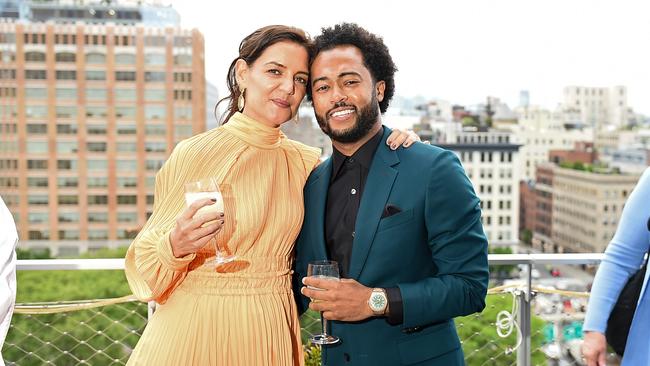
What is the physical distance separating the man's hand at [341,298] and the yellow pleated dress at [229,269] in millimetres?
166

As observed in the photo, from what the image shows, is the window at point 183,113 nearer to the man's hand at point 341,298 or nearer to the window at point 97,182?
the window at point 97,182

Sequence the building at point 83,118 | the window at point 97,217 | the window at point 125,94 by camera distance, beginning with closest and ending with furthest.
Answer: the building at point 83,118
the window at point 97,217
the window at point 125,94

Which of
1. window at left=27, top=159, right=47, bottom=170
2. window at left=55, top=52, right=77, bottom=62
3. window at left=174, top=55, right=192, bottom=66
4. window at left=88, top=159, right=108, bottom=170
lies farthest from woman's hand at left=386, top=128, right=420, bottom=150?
window at left=27, top=159, right=47, bottom=170

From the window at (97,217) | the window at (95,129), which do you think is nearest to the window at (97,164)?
the window at (95,129)

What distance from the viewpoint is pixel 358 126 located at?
152cm

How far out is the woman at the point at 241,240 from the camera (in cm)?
146

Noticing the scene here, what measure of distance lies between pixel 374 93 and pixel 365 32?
13 cm

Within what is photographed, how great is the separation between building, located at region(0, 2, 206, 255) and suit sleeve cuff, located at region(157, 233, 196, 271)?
54539mm

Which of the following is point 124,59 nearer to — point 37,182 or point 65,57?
point 65,57

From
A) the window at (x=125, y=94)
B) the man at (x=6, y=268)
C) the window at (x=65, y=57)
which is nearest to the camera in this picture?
the man at (x=6, y=268)

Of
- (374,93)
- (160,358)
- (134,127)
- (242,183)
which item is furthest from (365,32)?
(134,127)

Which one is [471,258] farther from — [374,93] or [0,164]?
[0,164]

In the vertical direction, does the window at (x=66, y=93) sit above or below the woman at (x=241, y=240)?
above

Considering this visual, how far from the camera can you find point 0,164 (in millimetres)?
54938
